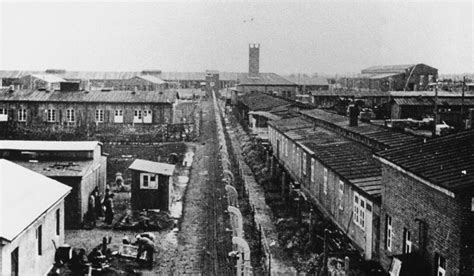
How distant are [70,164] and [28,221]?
1004cm

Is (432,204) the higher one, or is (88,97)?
(88,97)

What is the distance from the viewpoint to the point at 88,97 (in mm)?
49594

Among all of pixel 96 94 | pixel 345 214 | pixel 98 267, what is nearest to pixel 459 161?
pixel 345 214

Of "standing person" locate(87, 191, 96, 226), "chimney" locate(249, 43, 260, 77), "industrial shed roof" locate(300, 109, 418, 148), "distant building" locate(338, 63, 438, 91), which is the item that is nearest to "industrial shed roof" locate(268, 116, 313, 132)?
"industrial shed roof" locate(300, 109, 418, 148)

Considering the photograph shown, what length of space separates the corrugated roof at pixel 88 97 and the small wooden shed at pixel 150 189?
23992 mm

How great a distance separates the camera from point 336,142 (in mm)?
28219

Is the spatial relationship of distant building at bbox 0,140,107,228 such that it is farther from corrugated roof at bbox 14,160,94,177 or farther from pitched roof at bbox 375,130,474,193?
pitched roof at bbox 375,130,474,193

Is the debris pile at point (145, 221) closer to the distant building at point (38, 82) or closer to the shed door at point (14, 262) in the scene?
the shed door at point (14, 262)

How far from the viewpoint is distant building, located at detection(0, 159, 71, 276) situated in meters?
14.2

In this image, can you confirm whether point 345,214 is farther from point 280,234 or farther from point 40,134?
point 40,134

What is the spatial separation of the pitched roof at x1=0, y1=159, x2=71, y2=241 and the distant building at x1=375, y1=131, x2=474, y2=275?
393 inches

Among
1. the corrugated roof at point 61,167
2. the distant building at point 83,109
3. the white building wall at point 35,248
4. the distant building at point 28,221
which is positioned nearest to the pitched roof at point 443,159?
the distant building at point 28,221

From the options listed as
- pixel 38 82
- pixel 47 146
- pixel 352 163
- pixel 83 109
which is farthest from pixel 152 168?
pixel 38 82

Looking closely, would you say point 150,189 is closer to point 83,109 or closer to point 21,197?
point 21,197
